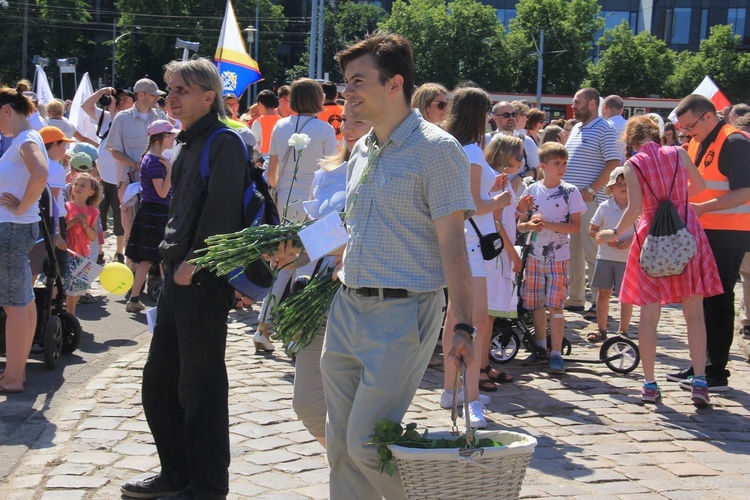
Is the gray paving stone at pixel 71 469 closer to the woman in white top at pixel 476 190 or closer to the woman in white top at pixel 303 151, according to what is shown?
the woman in white top at pixel 476 190

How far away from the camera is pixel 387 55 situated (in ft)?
11.9

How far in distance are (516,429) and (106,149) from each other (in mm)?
7992

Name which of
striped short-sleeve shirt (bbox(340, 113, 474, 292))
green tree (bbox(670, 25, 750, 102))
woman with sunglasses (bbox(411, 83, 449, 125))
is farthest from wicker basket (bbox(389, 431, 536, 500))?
green tree (bbox(670, 25, 750, 102))

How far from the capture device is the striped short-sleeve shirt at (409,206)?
3504mm

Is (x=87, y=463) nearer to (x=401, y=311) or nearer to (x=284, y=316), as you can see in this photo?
(x=284, y=316)

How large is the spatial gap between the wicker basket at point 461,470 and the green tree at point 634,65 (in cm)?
7757

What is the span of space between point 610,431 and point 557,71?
82055mm

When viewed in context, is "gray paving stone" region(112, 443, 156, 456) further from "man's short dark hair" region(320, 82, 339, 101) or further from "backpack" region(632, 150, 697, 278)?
"man's short dark hair" region(320, 82, 339, 101)

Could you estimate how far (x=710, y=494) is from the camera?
4.95 metres

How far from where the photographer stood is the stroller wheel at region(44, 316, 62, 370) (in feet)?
23.4

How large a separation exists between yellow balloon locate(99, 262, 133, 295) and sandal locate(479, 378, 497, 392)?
3.62 m

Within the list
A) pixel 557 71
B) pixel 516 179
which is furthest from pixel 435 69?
pixel 516 179

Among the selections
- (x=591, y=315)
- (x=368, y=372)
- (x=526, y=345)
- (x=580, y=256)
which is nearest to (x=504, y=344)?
(x=526, y=345)

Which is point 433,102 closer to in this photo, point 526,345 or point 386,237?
point 526,345
